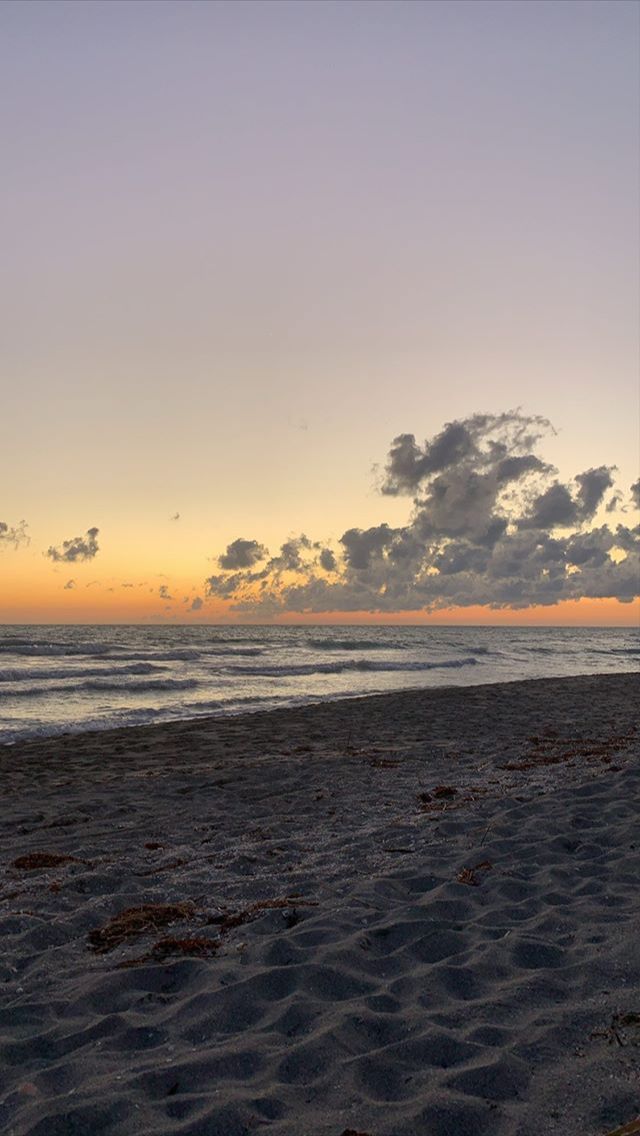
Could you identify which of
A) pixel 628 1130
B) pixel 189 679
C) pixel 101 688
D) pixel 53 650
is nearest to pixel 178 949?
pixel 628 1130

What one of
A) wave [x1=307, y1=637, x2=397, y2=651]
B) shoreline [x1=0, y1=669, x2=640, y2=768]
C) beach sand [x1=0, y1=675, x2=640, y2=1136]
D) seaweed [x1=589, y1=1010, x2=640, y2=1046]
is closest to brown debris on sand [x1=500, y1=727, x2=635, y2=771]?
beach sand [x1=0, y1=675, x2=640, y2=1136]

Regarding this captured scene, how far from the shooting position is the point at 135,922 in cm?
552

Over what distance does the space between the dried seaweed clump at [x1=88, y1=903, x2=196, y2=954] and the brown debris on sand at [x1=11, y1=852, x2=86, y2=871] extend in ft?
5.45

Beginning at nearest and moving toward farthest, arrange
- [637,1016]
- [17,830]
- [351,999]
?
[637,1016], [351,999], [17,830]

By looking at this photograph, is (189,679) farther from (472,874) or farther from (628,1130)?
(628,1130)

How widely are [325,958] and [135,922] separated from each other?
1.63 meters

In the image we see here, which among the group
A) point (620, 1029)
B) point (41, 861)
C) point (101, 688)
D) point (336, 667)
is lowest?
point (336, 667)

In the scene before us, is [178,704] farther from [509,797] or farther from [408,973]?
[408,973]

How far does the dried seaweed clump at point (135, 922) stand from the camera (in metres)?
5.25

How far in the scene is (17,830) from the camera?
878 centimetres

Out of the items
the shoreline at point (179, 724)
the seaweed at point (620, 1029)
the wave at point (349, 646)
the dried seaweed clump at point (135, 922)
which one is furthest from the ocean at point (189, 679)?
the seaweed at point (620, 1029)

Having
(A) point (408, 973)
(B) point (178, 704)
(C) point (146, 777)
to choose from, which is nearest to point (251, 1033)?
(A) point (408, 973)

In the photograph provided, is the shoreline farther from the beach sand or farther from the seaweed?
the seaweed

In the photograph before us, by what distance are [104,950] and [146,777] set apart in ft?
22.7
